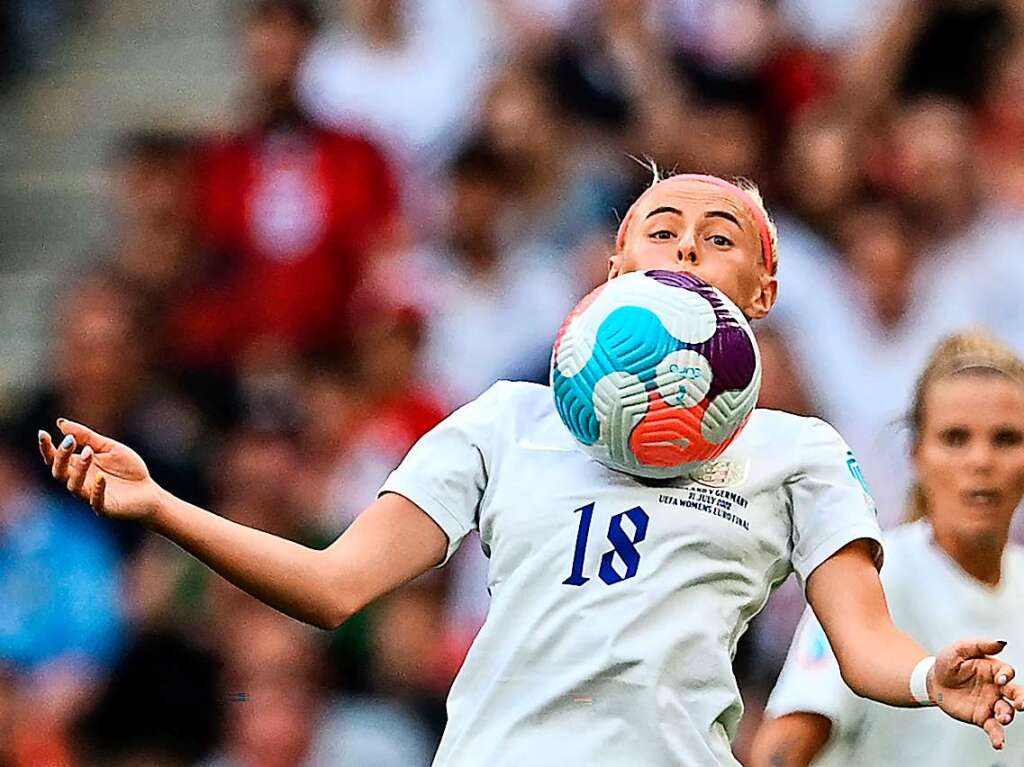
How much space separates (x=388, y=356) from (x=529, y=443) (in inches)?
167

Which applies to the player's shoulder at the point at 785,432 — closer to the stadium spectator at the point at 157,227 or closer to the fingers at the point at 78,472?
the fingers at the point at 78,472

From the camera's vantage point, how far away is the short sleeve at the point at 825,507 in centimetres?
347

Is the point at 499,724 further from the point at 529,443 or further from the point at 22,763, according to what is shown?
the point at 22,763

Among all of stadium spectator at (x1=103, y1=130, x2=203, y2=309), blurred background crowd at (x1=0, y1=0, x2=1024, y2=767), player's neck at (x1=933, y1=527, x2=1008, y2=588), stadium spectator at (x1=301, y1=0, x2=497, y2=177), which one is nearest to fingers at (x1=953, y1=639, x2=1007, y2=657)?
player's neck at (x1=933, y1=527, x2=1008, y2=588)

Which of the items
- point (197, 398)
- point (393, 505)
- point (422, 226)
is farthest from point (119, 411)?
point (393, 505)

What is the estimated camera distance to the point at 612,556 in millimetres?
3385

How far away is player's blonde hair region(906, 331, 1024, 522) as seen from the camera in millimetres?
4664

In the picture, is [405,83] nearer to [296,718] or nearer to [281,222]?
[281,222]

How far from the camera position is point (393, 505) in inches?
141

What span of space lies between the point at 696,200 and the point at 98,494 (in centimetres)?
113

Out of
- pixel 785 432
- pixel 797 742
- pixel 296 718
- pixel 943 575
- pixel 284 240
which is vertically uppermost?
pixel 785 432

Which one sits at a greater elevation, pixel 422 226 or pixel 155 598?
pixel 422 226

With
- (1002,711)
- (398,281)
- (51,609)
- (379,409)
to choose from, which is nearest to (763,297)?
(1002,711)

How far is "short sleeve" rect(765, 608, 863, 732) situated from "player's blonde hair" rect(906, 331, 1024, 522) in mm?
559
